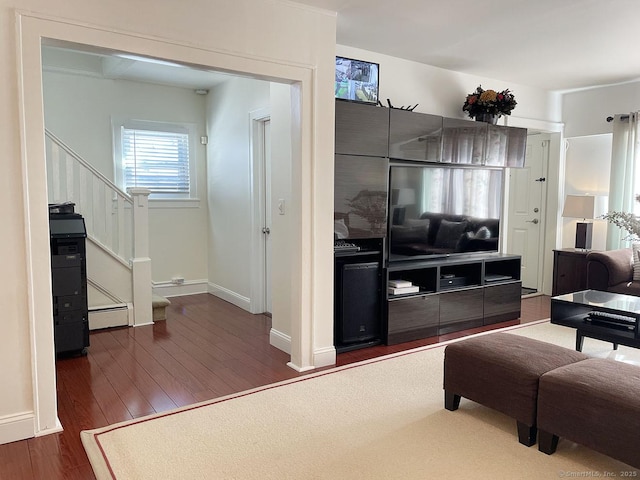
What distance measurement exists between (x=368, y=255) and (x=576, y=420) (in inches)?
82.3

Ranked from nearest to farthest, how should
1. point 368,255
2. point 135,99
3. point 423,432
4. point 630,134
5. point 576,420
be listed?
point 576,420 → point 423,432 → point 368,255 → point 630,134 → point 135,99

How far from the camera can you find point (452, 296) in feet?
14.4

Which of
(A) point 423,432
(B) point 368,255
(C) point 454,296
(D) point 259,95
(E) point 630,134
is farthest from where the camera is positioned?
(E) point 630,134

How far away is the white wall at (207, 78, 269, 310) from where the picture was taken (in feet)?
16.9

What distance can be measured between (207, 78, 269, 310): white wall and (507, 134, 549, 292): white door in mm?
3467

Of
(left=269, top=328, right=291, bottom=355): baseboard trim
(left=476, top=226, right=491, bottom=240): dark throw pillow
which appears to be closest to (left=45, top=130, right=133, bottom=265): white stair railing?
(left=269, top=328, right=291, bottom=355): baseboard trim

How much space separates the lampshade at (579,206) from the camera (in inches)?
213

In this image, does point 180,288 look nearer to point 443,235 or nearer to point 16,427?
point 443,235

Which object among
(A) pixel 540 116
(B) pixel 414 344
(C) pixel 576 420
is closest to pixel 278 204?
(B) pixel 414 344

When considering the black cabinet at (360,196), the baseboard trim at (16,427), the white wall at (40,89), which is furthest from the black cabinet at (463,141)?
the baseboard trim at (16,427)

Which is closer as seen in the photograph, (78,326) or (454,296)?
(78,326)

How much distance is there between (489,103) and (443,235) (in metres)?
1.35

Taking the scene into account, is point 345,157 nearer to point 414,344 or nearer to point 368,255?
point 368,255

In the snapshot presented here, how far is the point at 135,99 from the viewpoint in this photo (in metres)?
5.69
